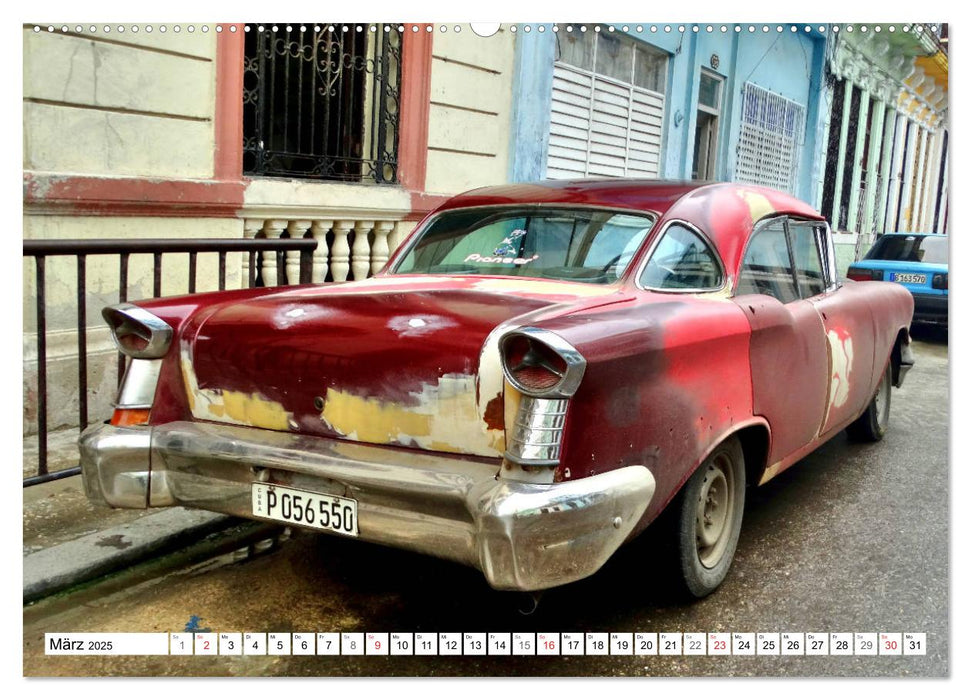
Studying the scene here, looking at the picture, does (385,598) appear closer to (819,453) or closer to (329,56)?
(819,453)

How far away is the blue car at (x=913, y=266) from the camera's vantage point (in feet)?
19.9

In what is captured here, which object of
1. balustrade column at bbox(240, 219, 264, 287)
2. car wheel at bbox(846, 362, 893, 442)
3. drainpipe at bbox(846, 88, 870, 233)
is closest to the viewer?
car wheel at bbox(846, 362, 893, 442)

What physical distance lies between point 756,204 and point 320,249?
3.24 meters

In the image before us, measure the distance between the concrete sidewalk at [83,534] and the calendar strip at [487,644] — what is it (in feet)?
1.84

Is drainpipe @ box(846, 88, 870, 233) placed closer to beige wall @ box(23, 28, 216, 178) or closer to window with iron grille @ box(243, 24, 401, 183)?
window with iron grille @ box(243, 24, 401, 183)

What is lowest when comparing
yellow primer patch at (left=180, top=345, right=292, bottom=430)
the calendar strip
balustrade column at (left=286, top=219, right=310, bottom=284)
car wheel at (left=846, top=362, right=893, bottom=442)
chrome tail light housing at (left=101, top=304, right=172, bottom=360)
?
the calendar strip

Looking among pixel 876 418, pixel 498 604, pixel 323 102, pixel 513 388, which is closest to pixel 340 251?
pixel 323 102

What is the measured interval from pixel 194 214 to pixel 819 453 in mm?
3645

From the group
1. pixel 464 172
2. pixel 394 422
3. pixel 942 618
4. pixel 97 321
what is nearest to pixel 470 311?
pixel 394 422

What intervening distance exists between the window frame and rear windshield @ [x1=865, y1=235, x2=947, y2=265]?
2835 millimetres

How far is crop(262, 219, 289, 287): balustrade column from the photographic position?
577cm

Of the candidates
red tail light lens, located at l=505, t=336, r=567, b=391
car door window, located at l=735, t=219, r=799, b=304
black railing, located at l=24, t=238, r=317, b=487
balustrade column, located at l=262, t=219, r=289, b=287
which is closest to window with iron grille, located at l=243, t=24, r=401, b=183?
balustrade column, located at l=262, t=219, r=289, b=287

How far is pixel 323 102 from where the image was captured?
6.25m

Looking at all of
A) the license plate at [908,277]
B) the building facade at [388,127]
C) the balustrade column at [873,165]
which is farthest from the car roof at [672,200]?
the license plate at [908,277]
